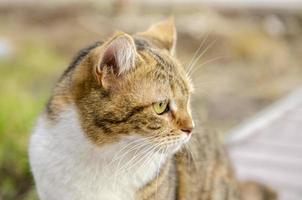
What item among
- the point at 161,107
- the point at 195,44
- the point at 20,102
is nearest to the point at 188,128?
the point at 161,107

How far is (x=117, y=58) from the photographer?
3.07 metres

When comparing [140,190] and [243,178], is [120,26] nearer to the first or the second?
[243,178]

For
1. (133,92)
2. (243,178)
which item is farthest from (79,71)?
(243,178)

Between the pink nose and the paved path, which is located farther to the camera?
the paved path

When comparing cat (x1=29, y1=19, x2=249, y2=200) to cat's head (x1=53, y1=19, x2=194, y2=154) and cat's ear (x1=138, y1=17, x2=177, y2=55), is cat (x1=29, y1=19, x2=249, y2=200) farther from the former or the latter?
cat's ear (x1=138, y1=17, x2=177, y2=55)

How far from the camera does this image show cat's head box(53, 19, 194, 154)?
311 cm

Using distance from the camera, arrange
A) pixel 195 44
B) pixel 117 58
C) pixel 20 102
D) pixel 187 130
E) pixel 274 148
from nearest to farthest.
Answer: pixel 117 58 < pixel 187 130 < pixel 274 148 < pixel 20 102 < pixel 195 44

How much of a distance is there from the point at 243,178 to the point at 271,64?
3.45 m

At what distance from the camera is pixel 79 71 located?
323 centimetres

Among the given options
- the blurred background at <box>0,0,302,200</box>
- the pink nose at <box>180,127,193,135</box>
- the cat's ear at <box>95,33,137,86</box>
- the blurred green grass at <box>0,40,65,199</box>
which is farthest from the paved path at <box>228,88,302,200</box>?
the cat's ear at <box>95,33,137,86</box>

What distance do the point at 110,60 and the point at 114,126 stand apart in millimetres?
287

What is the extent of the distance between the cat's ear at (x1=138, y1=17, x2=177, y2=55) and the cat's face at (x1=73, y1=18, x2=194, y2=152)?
377 millimetres

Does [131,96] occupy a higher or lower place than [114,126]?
higher

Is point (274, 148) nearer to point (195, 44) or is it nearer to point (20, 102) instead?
point (20, 102)
